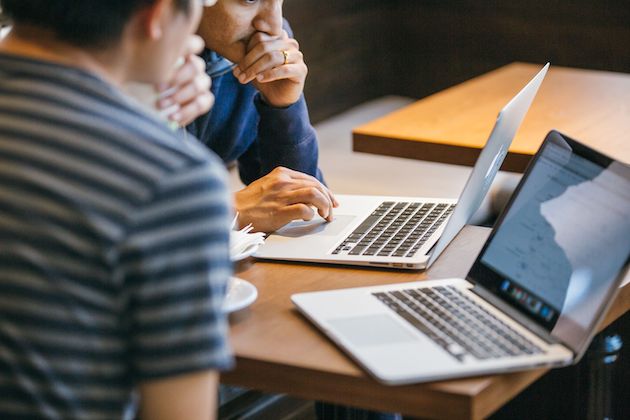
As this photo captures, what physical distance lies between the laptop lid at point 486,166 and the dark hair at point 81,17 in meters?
0.58

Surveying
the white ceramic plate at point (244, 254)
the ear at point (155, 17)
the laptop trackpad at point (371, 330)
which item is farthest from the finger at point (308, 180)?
the ear at point (155, 17)

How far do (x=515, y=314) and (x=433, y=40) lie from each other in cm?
317

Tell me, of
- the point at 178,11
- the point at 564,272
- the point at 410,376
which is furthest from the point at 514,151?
the point at 178,11

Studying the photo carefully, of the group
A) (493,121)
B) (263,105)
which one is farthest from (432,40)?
(263,105)

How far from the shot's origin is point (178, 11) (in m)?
0.88

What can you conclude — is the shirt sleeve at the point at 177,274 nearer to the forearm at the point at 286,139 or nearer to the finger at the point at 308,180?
the finger at the point at 308,180

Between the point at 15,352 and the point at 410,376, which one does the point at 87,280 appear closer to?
the point at 15,352

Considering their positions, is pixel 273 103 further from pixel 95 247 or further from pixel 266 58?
pixel 95 247

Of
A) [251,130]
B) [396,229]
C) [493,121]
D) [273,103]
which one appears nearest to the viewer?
[396,229]

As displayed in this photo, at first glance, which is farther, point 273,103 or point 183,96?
point 273,103

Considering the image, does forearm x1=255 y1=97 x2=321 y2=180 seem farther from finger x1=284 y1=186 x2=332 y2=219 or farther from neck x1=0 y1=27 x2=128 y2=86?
Answer: neck x1=0 y1=27 x2=128 y2=86

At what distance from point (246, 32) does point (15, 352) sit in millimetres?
1038

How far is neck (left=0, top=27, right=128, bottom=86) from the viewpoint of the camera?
33.4 inches

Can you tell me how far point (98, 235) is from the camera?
31.4 inches
